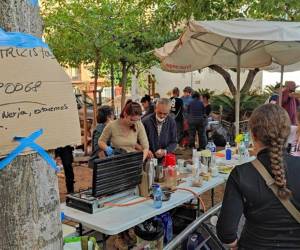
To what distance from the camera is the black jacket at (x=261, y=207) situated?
6.20 ft

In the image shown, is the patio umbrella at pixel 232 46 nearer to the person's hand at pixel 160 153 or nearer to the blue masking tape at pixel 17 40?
the person's hand at pixel 160 153

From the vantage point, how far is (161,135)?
5039mm

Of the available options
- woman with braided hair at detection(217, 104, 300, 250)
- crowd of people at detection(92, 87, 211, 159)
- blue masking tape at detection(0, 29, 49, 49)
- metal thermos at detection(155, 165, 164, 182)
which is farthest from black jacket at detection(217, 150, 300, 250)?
crowd of people at detection(92, 87, 211, 159)

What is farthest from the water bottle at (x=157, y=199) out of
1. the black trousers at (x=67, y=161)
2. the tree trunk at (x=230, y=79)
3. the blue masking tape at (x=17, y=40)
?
the tree trunk at (x=230, y=79)

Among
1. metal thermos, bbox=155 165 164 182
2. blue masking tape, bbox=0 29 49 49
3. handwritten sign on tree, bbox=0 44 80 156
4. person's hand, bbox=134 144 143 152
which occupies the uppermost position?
blue masking tape, bbox=0 29 49 49

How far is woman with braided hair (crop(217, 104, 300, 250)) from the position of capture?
1.88 metres

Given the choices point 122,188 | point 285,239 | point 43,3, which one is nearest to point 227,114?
point 43,3

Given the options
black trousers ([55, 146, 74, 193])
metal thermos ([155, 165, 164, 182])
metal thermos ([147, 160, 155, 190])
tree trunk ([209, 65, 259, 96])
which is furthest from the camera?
tree trunk ([209, 65, 259, 96])

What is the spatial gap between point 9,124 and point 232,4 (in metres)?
6.21

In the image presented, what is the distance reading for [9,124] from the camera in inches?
46.3

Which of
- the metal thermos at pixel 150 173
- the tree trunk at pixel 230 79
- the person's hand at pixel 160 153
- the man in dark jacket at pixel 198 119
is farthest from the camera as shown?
the tree trunk at pixel 230 79

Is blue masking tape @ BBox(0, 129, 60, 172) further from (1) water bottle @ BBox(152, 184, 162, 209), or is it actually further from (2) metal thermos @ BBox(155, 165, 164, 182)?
(2) metal thermos @ BBox(155, 165, 164, 182)

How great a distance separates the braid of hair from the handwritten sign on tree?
1028 mm

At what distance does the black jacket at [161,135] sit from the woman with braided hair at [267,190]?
3.04 metres
